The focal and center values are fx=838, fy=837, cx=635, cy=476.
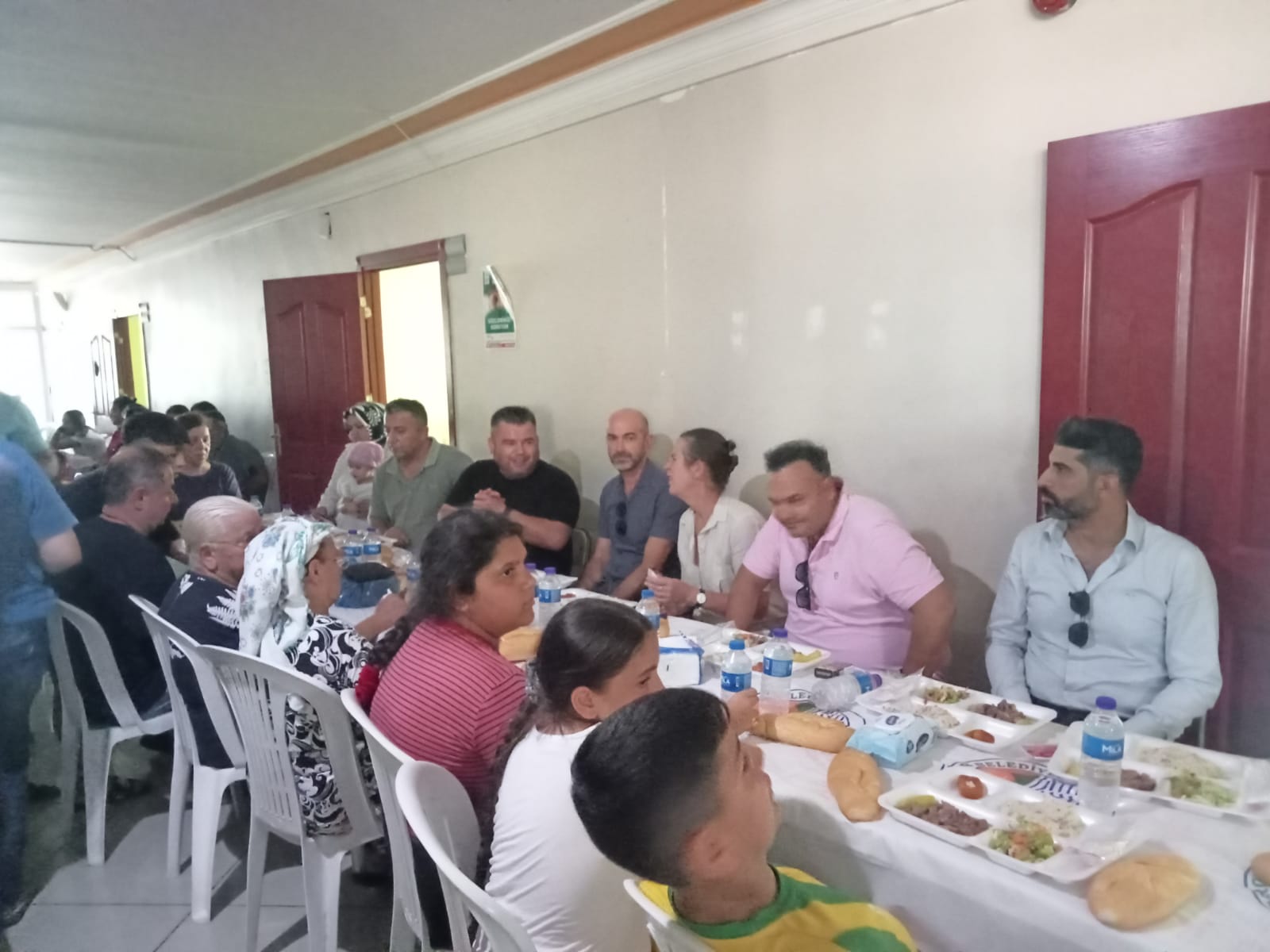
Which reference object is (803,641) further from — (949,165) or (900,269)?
(949,165)

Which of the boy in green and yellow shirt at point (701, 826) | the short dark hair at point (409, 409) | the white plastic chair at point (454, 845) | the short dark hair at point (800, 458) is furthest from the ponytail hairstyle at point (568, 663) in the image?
the short dark hair at point (409, 409)

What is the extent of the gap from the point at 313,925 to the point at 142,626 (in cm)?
120

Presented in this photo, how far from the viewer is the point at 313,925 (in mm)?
1870

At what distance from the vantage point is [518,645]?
2.19m

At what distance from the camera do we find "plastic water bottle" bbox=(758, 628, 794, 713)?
1.76m

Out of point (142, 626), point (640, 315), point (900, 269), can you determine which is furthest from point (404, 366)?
point (900, 269)

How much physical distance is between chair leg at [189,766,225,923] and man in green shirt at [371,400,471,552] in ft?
5.71

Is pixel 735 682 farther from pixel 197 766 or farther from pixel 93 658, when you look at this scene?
pixel 93 658

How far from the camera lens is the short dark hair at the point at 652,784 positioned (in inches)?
37.0

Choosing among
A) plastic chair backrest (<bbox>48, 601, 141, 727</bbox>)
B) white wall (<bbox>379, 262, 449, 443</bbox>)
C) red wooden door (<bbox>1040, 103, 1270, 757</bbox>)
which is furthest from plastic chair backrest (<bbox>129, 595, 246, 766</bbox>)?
white wall (<bbox>379, 262, 449, 443</bbox>)

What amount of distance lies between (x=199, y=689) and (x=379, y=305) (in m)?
3.43

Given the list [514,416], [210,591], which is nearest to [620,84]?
[514,416]

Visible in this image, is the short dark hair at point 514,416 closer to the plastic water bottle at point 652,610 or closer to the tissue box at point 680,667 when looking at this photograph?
the plastic water bottle at point 652,610

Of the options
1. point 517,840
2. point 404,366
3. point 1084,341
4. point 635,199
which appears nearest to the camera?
point 517,840
